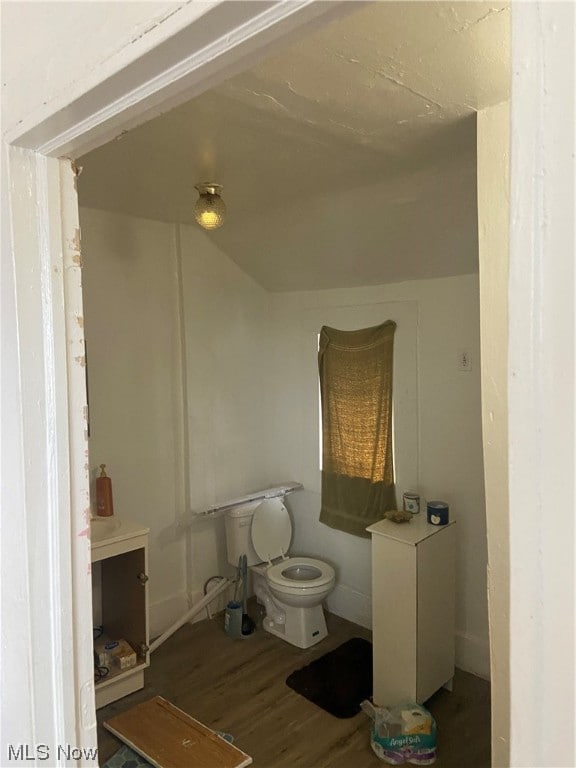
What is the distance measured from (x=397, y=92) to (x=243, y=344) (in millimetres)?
2222

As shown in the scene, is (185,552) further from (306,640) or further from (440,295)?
(440,295)

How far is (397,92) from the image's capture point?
1482mm

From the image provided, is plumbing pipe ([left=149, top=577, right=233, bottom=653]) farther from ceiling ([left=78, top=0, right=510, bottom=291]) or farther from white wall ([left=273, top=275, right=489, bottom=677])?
ceiling ([left=78, top=0, right=510, bottom=291])

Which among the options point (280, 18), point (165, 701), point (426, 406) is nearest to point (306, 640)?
point (165, 701)

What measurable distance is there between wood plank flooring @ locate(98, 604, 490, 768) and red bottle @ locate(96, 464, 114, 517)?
81cm

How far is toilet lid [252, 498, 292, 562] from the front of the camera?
3416 mm

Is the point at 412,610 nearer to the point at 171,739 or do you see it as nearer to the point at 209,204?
the point at 171,739

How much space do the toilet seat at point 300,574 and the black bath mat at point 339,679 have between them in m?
0.35

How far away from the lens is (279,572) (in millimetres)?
3250

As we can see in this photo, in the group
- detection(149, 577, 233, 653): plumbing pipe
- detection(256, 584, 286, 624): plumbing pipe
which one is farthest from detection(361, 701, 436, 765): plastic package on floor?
detection(149, 577, 233, 653): plumbing pipe

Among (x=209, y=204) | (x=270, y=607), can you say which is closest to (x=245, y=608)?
(x=270, y=607)

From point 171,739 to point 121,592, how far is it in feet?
2.37

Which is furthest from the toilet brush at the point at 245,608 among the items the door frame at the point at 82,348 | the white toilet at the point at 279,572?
the door frame at the point at 82,348

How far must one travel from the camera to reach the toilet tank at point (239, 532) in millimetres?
3363
